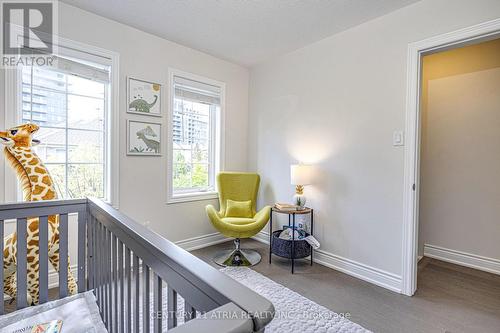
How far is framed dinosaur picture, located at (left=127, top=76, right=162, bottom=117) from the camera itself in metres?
2.61

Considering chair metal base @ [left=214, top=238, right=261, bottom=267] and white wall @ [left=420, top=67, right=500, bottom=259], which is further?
chair metal base @ [left=214, top=238, right=261, bottom=267]

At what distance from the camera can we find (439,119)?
2924 millimetres

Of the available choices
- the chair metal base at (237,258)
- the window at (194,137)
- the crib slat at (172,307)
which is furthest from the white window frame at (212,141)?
the crib slat at (172,307)

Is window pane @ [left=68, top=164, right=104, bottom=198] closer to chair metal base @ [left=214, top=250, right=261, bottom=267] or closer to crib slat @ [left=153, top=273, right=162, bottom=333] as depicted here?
chair metal base @ [left=214, top=250, right=261, bottom=267]

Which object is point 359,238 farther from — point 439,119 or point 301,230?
point 439,119

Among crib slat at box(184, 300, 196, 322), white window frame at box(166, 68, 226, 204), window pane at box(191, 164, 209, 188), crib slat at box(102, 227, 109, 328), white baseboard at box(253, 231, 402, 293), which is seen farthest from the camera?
window pane at box(191, 164, 209, 188)

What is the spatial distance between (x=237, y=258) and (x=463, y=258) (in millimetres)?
2462

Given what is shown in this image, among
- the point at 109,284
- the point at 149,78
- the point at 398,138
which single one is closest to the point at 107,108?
the point at 149,78

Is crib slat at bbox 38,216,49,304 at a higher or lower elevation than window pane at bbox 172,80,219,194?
lower

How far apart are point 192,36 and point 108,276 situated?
8.09 feet

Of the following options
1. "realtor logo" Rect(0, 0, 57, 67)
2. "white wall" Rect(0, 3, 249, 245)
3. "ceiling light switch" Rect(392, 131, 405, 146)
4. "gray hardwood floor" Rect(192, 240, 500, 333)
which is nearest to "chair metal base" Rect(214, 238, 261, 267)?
"gray hardwood floor" Rect(192, 240, 500, 333)

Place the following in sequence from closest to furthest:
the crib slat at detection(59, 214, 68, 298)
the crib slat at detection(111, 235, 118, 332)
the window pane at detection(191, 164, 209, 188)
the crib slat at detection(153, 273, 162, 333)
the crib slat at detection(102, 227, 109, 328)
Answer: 1. the crib slat at detection(153, 273, 162, 333)
2. the crib slat at detection(111, 235, 118, 332)
3. the crib slat at detection(102, 227, 109, 328)
4. the crib slat at detection(59, 214, 68, 298)
5. the window pane at detection(191, 164, 209, 188)

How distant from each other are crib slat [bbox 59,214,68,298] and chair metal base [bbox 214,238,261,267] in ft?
4.69

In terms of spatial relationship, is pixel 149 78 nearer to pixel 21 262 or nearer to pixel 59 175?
pixel 59 175
